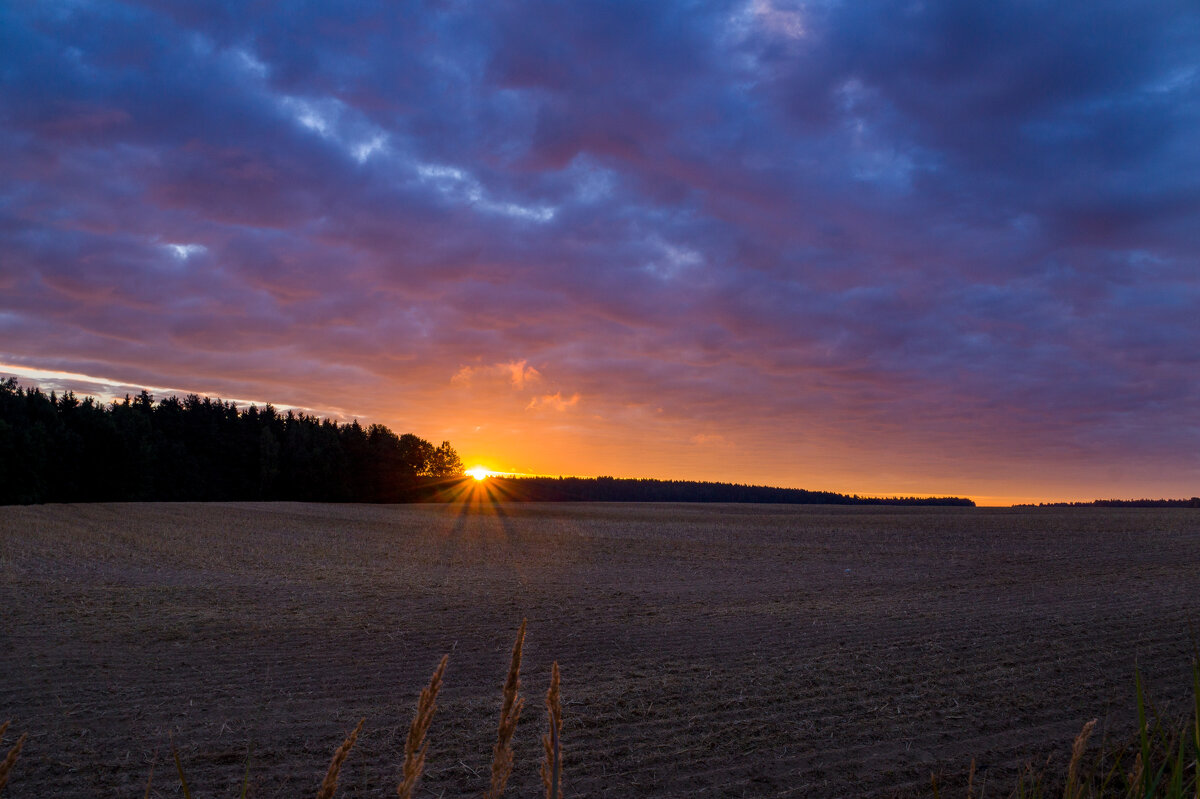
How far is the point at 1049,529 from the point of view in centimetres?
3844

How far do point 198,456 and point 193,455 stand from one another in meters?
0.58

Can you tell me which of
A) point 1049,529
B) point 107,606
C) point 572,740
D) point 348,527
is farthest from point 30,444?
point 1049,529

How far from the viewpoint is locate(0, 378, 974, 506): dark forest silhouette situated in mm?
60844

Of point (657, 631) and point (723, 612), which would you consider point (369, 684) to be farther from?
point (723, 612)

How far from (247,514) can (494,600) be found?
3533 centimetres

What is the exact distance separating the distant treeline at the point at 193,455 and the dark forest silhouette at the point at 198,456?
4.3 inches

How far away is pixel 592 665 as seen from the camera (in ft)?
36.3

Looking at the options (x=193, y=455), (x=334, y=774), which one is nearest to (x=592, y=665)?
(x=334, y=774)

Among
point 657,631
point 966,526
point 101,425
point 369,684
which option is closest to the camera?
point 369,684

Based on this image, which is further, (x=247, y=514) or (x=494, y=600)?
(x=247, y=514)

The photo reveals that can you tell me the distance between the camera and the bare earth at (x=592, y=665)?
7.13 metres

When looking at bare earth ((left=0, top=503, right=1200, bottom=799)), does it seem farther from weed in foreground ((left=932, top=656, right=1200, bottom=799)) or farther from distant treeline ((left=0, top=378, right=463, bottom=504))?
distant treeline ((left=0, top=378, right=463, bottom=504))

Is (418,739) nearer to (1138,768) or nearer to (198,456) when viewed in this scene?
(1138,768)

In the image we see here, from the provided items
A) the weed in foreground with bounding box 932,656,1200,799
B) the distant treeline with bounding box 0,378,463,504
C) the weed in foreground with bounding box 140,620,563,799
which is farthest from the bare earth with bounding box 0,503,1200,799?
the distant treeline with bounding box 0,378,463,504
